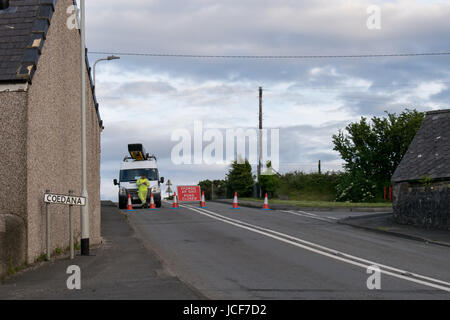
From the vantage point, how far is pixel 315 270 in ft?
39.0

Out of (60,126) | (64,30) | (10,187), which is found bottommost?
(10,187)

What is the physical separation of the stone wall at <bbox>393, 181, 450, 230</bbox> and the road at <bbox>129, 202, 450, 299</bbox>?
241cm

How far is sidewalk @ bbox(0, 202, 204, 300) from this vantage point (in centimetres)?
898

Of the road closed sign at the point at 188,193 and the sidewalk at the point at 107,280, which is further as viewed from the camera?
the road closed sign at the point at 188,193

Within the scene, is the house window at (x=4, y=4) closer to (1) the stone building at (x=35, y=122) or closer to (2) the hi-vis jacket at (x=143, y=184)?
(1) the stone building at (x=35, y=122)

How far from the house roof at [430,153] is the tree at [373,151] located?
2042cm

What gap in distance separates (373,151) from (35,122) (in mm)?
37974

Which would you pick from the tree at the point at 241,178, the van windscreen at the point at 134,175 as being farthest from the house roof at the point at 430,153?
the tree at the point at 241,178

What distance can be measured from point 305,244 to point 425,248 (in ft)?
10.6

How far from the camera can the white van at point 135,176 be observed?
36250 millimetres

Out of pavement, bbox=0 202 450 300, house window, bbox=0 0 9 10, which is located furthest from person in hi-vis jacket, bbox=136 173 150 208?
house window, bbox=0 0 9 10
